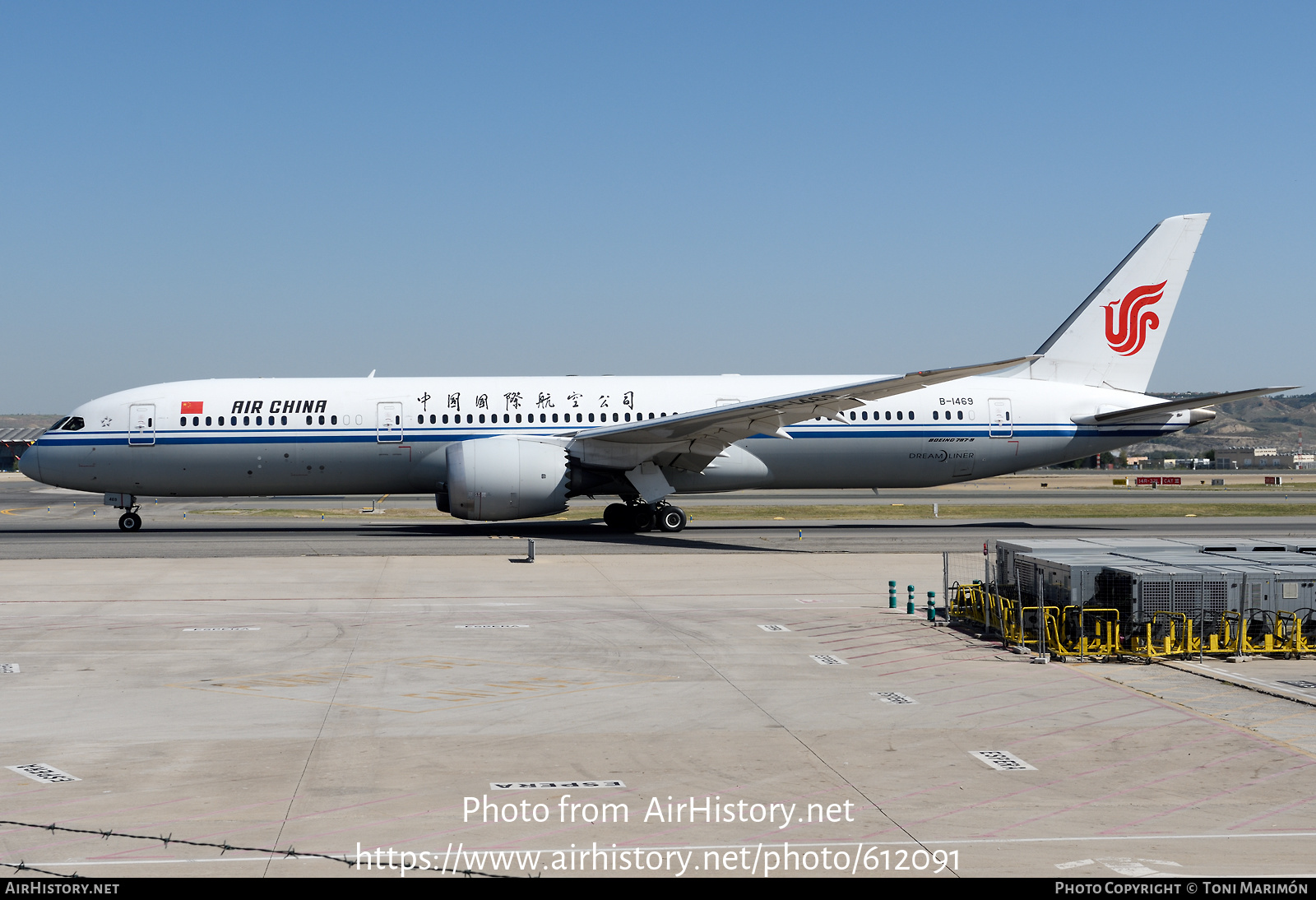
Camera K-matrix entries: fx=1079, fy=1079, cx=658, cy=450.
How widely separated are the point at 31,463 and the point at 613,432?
18.7 meters

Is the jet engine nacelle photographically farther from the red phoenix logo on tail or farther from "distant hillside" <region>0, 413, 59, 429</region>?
"distant hillside" <region>0, 413, 59, 429</region>

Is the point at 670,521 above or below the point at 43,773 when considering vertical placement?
above

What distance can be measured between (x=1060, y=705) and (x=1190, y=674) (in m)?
3.12

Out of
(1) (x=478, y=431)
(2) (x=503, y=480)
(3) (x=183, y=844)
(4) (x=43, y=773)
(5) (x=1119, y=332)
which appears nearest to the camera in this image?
(3) (x=183, y=844)

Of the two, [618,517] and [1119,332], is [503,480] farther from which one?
[1119,332]

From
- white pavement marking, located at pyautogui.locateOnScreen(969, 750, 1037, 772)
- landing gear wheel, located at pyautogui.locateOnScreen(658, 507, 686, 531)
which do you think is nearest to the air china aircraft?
landing gear wheel, located at pyautogui.locateOnScreen(658, 507, 686, 531)

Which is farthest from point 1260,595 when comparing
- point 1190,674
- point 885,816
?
point 885,816

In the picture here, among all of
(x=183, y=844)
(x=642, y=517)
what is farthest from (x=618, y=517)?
(x=183, y=844)

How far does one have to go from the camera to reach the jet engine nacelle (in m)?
31.4

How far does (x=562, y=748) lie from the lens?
10648 mm

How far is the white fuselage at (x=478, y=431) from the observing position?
34.2 metres

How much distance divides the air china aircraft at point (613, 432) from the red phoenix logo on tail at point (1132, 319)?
0.19ft

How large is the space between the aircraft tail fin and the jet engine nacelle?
17.6 meters

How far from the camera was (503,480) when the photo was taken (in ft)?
103
